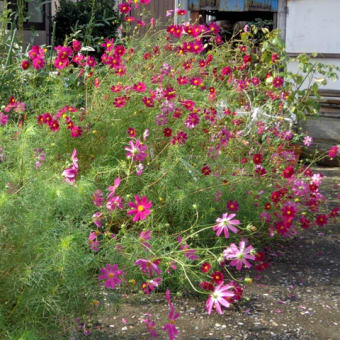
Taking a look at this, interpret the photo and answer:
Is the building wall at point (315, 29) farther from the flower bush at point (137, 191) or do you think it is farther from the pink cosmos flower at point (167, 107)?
the pink cosmos flower at point (167, 107)

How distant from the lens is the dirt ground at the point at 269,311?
2.80 m

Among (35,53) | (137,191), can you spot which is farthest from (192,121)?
(35,53)

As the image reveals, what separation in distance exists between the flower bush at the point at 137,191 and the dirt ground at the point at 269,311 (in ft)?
0.36

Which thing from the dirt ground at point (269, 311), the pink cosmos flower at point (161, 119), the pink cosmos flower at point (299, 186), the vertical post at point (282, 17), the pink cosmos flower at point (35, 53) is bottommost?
the dirt ground at point (269, 311)

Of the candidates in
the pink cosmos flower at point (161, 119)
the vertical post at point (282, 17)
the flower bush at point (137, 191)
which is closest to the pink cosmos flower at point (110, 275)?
the flower bush at point (137, 191)

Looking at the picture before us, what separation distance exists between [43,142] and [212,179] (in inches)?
37.5

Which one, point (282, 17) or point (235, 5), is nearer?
point (282, 17)

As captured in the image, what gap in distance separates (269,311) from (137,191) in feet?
3.32

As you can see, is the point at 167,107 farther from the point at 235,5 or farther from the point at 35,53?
the point at 235,5

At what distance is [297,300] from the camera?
3.24 metres

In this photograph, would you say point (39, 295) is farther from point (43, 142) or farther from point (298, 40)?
point (298, 40)

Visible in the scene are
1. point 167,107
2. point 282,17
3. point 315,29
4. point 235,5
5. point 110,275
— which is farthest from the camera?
point 235,5

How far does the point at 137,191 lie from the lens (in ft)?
11.8

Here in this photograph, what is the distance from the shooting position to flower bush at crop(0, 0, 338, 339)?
7.00ft
